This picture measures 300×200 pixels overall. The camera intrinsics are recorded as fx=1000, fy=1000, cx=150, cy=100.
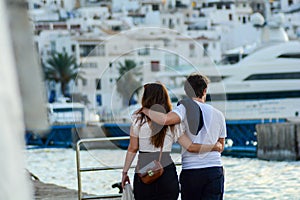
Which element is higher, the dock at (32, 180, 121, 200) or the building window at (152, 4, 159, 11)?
the dock at (32, 180, 121, 200)

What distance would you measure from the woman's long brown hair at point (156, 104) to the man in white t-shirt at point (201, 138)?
0.03 m

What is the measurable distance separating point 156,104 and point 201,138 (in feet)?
0.76

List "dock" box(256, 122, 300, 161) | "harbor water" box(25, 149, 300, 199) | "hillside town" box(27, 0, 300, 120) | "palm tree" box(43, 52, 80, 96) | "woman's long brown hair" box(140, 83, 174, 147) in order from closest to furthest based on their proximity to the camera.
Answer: "woman's long brown hair" box(140, 83, 174, 147)
"harbor water" box(25, 149, 300, 199)
"dock" box(256, 122, 300, 161)
"palm tree" box(43, 52, 80, 96)
"hillside town" box(27, 0, 300, 120)

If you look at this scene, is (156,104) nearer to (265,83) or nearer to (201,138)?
(201,138)

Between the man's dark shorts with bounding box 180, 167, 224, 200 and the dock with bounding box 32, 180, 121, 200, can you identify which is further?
the dock with bounding box 32, 180, 121, 200

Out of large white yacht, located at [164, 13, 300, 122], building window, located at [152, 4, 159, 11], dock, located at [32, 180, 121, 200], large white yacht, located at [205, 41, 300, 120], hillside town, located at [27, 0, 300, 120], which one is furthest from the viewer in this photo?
building window, located at [152, 4, 159, 11]

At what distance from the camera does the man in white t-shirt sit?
3.71 meters

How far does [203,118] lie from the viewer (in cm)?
372

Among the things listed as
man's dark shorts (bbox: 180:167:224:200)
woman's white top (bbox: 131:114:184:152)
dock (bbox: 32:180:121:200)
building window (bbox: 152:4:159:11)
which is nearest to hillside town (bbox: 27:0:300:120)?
building window (bbox: 152:4:159:11)

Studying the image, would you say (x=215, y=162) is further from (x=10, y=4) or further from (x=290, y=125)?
(x=290, y=125)

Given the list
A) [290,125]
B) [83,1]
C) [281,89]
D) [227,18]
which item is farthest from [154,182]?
[83,1]

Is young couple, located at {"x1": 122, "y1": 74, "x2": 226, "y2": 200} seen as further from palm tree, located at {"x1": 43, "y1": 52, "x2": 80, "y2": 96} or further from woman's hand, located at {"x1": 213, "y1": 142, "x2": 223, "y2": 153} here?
palm tree, located at {"x1": 43, "y1": 52, "x2": 80, "y2": 96}

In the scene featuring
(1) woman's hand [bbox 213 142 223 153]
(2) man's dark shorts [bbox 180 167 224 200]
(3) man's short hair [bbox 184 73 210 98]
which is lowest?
(2) man's dark shorts [bbox 180 167 224 200]

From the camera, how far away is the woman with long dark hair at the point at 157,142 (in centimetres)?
364
